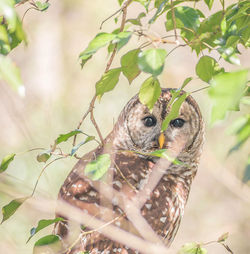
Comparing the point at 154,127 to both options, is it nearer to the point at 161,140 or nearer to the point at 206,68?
the point at 161,140

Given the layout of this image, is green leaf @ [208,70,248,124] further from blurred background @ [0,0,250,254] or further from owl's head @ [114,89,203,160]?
blurred background @ [0,0,250,254]

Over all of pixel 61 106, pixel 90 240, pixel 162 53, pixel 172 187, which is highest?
pixel 162 53

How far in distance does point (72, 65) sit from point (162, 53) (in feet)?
20.4

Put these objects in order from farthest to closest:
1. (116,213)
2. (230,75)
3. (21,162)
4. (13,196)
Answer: (21,162) → (116,213) → (13,196) → (230,75)

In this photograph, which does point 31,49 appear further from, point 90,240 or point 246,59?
point 90,240

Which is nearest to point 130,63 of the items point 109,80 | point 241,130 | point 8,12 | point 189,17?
point 109,80

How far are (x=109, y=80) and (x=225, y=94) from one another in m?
0.82

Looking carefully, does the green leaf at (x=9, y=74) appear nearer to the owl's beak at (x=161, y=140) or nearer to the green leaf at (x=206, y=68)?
the green leaf at (x=206, y=68)

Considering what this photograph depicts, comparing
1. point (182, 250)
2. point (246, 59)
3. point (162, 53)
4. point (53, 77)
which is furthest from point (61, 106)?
point (162, 53)

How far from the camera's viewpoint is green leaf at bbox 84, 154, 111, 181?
1.53 metres

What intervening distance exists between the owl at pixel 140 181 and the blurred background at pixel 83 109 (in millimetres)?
1508

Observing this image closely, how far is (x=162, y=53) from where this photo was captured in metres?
1.28

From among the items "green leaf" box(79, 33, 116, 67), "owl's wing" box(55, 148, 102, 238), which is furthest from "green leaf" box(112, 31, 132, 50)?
"owl's wing" box(55, 148, 102, 238)

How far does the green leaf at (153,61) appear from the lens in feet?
4.12
